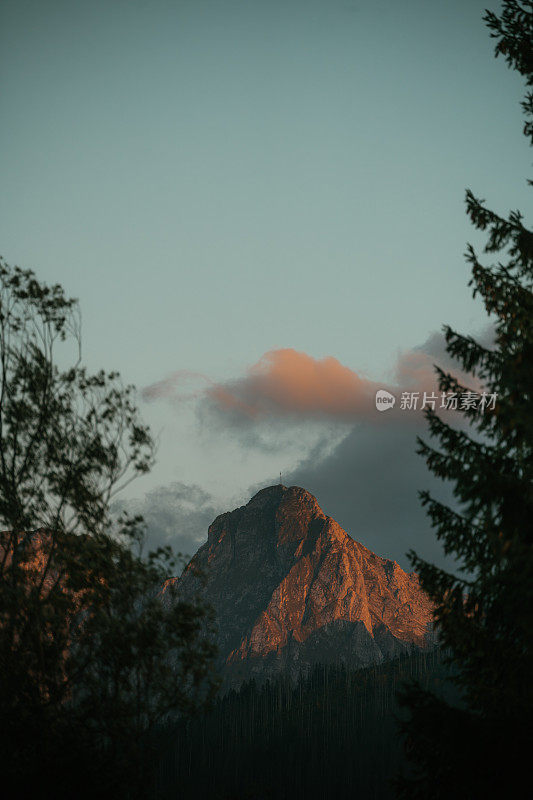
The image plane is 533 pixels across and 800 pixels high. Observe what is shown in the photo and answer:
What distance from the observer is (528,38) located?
45.1 ft

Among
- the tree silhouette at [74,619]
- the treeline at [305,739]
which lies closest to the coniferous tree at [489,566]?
the tree silhouette at [74,619]

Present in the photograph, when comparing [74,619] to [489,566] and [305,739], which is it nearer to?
[489,566]

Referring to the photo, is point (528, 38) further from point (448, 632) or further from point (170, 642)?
point (170, 642)

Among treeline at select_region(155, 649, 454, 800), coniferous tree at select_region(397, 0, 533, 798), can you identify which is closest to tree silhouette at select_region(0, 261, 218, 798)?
coniferous tree at select_region(397, 0, 533, 798)

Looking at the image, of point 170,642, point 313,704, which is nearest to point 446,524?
point 170,642

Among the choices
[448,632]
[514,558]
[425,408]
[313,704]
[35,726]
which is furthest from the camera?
[313,704]

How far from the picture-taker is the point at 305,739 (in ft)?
433

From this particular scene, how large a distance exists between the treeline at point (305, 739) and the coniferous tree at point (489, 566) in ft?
265

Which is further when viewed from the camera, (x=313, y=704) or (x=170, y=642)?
(x=313, y=704)

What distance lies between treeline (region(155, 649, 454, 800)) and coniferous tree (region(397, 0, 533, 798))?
80.9m

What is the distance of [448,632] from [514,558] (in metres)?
2.37

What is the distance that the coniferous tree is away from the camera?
1064 centimetres

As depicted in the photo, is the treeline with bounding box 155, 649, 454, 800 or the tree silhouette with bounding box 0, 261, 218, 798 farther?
the treeline with bounding box 155, 649, 454, 800

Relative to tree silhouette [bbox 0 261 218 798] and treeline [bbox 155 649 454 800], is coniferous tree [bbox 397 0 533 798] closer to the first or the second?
tree silhouette [bbox 0 261 218 798]
